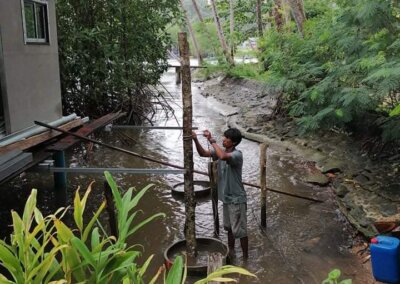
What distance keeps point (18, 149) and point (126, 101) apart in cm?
908

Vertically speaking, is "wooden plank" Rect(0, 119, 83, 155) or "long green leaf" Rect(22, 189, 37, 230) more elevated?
"long green leaf" Rect(22, 189, 37, 230)

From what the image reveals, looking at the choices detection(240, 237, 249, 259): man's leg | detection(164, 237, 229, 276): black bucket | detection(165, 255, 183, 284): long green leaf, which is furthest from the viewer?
detection(240, 237, 249, 259): man's leg

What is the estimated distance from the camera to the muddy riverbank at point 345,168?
7.10m

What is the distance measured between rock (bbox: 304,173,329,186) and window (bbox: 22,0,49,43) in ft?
19.9

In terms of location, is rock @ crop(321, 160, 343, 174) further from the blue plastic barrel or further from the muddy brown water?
the blue plastic barrel

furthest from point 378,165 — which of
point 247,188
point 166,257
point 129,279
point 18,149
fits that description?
point 129,279

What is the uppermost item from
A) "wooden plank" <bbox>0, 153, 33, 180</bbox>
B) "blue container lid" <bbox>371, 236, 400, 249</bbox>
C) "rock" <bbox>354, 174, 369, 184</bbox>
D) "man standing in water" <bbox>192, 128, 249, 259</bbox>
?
"wooden plank" <bbox>0, 153, 33, 180</bbox>

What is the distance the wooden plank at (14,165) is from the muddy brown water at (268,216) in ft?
7.17

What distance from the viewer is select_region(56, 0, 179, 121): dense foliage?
39.0 ft

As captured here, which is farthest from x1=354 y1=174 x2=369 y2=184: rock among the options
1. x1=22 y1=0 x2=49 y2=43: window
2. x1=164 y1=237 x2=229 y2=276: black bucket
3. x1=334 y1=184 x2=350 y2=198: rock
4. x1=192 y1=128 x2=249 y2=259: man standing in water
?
x1=22 y1=0 x2=49 y2=43: window

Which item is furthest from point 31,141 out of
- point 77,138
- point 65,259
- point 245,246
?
point 65,259

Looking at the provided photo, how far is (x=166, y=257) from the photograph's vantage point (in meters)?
5.36

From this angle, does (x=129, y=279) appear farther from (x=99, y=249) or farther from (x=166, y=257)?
(x=166, y=257)

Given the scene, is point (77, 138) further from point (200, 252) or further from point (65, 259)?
point (65, 259)
